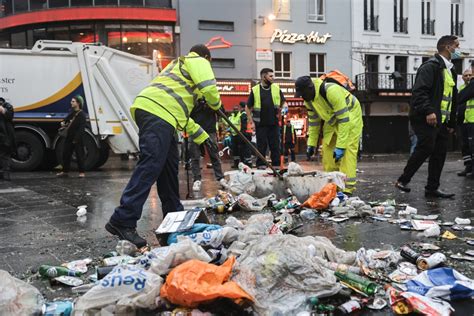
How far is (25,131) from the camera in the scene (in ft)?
37.1

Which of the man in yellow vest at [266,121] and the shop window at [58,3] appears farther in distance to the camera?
the shop window at [58,3]

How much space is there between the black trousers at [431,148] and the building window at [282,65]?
1790 centimetres

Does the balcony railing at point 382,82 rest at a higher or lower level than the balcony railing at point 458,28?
lower

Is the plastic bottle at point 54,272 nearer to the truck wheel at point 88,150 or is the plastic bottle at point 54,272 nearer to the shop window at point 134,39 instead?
the truck wheel at point 88,150

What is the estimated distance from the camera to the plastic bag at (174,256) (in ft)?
8.04

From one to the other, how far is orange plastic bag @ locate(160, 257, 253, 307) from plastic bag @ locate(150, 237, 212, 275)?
0.14 metres

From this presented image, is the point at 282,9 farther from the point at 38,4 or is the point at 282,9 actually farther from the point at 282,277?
the point at 282,277

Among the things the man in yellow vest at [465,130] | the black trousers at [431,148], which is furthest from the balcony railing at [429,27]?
the black trousers at [431,148]

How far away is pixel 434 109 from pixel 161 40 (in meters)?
17.8

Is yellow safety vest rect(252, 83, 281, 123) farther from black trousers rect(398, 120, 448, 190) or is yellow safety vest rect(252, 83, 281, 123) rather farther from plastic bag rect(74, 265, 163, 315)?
plastic bag rect(74, 265, 163, 315)

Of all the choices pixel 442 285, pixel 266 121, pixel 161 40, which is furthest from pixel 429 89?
pixel 161 40

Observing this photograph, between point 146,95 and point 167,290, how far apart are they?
6.04 feet

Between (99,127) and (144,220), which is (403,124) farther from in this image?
(144,220)

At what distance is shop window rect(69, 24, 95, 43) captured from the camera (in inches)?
834
